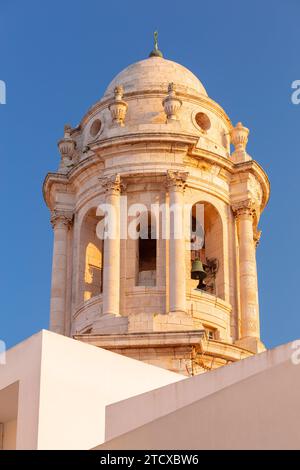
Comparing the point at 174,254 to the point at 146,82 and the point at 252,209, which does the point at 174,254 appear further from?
the point at 146,82

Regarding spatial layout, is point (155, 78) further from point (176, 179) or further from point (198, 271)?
point (198, 271)

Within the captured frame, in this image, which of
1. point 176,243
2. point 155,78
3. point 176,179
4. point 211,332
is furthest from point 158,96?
point 211,332

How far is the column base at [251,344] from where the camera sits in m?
38.3

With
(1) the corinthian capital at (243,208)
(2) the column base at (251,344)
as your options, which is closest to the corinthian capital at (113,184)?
(1) the corinthian capital at (243,208)

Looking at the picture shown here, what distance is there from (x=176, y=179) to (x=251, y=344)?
592cm

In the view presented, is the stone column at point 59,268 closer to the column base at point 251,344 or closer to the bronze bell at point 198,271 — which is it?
the bronze bell at point 198,271

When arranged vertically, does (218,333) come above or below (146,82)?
below

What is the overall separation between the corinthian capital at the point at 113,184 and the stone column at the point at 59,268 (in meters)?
2.34

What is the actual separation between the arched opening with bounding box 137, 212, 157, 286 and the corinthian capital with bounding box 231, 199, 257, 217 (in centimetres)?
293

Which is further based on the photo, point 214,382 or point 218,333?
point 218,333

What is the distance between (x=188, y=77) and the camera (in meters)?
44.1

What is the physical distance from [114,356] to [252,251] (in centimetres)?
1382

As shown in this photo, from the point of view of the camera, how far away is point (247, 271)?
40.5 metres
